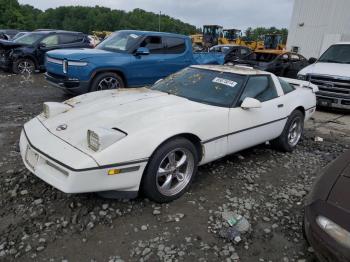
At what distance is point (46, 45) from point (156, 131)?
9636mm

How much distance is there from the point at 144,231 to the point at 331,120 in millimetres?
6146

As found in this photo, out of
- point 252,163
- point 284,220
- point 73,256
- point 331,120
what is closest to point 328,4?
point 331,120

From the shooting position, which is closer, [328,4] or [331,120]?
[331,120]

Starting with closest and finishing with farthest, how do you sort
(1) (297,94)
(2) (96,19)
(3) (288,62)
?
1. (1) (297,94)
2. (3) (288,62)
3. (2) (96,19)

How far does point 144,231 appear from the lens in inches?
114

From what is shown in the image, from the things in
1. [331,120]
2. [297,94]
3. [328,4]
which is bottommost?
[331,120]

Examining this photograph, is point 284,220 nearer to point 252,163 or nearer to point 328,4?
point 252,163

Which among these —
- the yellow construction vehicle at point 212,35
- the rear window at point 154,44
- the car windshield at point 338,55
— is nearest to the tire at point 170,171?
the rear window at point 154,44

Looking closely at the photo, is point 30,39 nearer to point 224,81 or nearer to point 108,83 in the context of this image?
point 108,83

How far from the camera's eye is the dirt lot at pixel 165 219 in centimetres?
266

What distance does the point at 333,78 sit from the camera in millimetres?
8070

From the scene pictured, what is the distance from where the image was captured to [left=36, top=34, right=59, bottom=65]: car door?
36.4ft

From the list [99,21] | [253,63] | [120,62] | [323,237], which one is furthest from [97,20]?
[323,237]

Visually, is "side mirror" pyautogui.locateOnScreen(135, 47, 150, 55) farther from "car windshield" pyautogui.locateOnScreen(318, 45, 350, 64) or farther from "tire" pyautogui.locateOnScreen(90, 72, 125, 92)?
"car windshield" pyautogui.locateOnScreen(318, 45, 350, 64)
